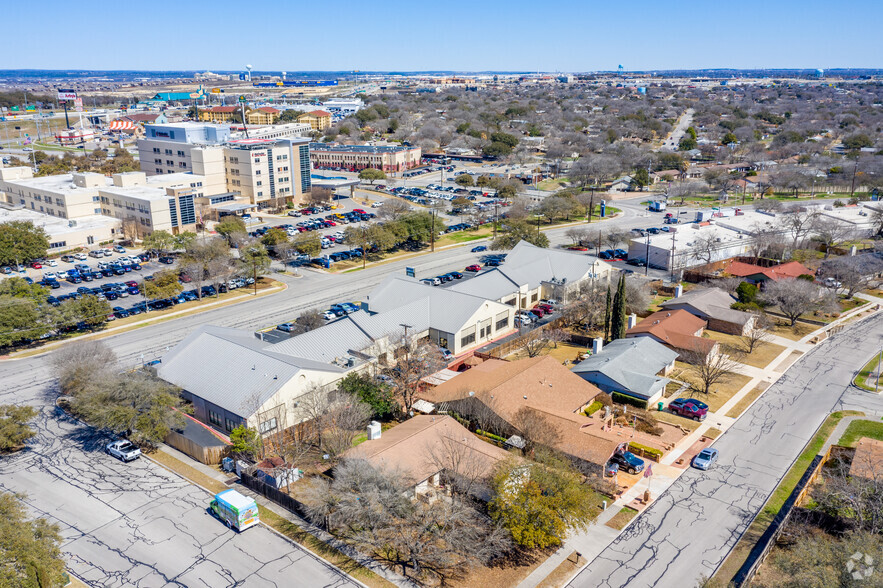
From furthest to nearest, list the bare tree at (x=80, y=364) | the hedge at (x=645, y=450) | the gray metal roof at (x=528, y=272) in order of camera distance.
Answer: the gray metal roof at (x=528, y=272) → the bare tree at (x=80, y=364) → the hedge at (x=645, y=450)

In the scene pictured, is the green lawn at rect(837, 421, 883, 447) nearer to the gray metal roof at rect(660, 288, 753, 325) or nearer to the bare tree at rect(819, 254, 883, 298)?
the gray metal roof at rect(660, 288, 753, 325)

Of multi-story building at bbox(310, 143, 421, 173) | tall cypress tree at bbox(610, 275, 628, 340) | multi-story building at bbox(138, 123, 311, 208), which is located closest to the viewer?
tall cypress tree at bbox(610, 275, 628, 340)

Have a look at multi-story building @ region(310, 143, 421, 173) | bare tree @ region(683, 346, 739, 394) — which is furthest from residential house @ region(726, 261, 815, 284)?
multi-story building @ region(310, 143, 421, 173)

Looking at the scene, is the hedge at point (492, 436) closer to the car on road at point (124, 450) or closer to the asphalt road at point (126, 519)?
the asphalt road at point (126, 519)

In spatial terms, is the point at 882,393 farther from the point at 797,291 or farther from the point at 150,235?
the point at 150,235

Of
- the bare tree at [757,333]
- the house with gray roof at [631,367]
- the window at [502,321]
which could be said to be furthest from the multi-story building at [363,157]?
the house with gray roof at [631,367]

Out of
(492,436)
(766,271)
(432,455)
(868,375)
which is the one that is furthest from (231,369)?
(766,271)

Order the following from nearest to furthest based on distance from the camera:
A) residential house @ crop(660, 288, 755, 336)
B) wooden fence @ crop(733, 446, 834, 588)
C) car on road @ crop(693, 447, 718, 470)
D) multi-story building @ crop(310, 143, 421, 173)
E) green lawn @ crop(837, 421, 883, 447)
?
wooden fence @ crop(733, 446, 834, 588) → car on road @ crop(693, 447, 718, 470) → green lawn @ crop(837, 421, 883, 447) → residential house @ crop(660, 288, 755, 336) → multi-story building @ crop(310, 143, 421, 173)
